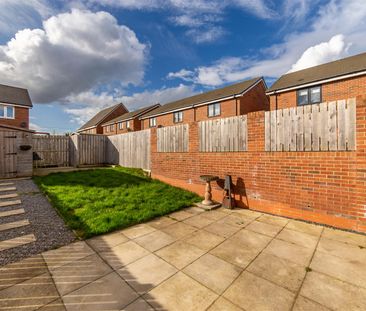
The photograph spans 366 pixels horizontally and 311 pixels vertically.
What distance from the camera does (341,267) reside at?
2.77 m

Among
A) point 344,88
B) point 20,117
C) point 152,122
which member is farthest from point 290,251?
point 20,117

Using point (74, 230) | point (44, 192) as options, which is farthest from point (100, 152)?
point (74, 230)

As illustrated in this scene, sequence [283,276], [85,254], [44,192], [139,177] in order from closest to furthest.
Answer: [283,276]
[85,254]
[44,192]
[139,177]

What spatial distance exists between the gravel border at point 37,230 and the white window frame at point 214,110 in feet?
53.5

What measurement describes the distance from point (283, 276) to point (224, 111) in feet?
57.4

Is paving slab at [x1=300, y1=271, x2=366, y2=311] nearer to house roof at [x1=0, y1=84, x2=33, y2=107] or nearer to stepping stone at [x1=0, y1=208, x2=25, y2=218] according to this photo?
stepping stone at [x1=0, y1=208, x2=25, y2=218]

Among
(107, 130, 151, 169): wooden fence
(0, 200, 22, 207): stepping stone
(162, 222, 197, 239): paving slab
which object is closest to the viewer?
(162, 222, 197, 239): paving slab

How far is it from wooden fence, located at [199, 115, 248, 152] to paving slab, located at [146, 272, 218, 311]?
3.88 meters

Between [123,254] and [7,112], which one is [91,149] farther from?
[7,112]

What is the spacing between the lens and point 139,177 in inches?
360

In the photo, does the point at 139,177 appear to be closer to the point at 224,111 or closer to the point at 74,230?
the point at 74,230

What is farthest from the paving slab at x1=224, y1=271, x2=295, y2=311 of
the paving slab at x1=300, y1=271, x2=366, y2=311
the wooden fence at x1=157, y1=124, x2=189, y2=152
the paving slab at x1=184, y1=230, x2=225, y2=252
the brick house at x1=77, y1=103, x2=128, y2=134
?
the brick house at x1=77, y1=103, x2=128, y2=134

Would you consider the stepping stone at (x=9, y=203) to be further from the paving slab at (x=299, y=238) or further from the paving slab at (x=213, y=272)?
the paving slab at (x=299, y=238)

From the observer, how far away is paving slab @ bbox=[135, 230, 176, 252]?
3439 millimetres
